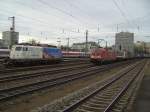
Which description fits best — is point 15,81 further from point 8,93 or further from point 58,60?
point 58,60

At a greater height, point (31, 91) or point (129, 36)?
point (129, 36)

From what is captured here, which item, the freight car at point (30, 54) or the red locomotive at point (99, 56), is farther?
the red locomotive at point (99, 56)

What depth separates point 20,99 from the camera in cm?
1218

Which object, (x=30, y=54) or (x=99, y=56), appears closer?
(x=30, y=54)

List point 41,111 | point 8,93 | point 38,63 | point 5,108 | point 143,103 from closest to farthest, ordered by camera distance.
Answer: point 41,111, point 5,108, point 143,103, point 8,93, point 38,63

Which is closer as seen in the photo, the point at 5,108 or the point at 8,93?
the point at 5,108

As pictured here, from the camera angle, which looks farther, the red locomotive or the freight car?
the red locomotive

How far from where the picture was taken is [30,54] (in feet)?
113

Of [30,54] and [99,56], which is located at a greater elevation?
[30,54]

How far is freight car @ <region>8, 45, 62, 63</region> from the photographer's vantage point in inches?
1297

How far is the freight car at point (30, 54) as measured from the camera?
32.9m

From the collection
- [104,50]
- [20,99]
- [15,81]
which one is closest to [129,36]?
[104,50]

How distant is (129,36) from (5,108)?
77.4m

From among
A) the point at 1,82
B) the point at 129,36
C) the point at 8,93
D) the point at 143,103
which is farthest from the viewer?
the point at 129,36
